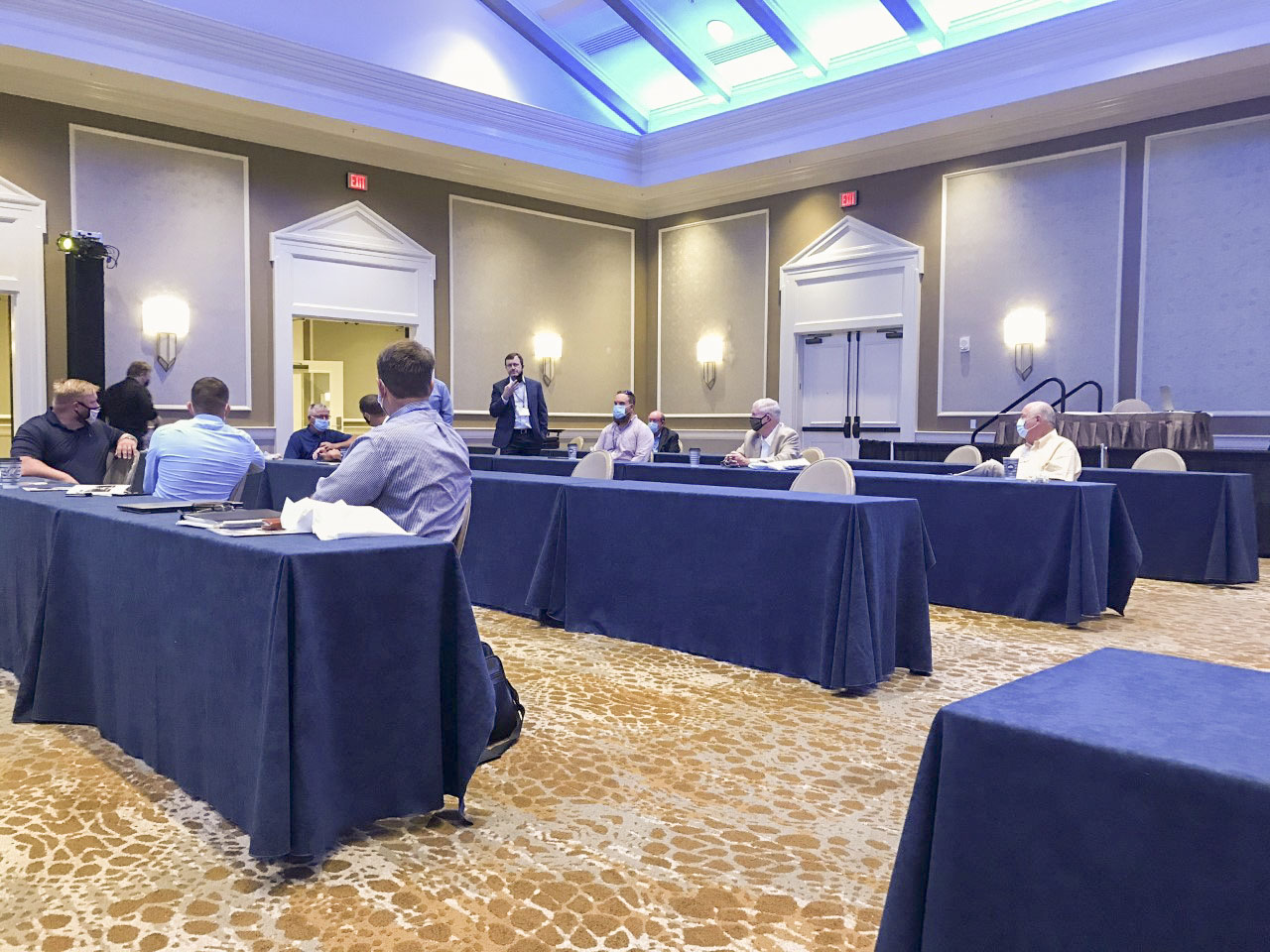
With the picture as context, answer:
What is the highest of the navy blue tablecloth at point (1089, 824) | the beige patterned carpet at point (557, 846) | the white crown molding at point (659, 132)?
→ the white crown molding at point (659, 132)

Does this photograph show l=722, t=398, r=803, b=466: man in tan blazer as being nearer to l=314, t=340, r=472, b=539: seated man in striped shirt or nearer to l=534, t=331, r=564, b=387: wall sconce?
l=314, t=340, r=472, b=539: seated man in striped shirt

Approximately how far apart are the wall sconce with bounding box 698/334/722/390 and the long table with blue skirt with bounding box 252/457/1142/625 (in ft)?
23.8

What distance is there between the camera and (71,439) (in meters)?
5.12

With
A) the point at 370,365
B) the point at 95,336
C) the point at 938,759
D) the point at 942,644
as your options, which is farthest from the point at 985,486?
the point at 370,365

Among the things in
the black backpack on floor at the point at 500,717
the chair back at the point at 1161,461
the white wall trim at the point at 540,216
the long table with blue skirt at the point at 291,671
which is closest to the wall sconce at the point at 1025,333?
the chair back at the point at 1161,461

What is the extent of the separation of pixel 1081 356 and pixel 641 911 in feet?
30.5

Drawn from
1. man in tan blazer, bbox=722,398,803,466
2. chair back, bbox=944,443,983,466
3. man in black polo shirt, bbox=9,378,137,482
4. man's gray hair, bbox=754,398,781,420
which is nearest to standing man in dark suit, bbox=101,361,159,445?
man in black polo shirt, bbox=9,378,137,482

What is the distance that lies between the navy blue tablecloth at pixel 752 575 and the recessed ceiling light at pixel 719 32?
7.75 m

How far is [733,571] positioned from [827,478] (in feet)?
3.87

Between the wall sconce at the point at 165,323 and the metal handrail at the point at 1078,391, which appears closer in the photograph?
the wall sconce at the point at 165,323

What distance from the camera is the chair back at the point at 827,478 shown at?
16.5 ft

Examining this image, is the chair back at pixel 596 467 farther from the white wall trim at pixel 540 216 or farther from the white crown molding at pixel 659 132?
the white wall trim at pixel 540 216

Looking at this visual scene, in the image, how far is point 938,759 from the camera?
Answer: 123 cm

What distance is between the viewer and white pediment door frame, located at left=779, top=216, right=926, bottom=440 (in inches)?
441
